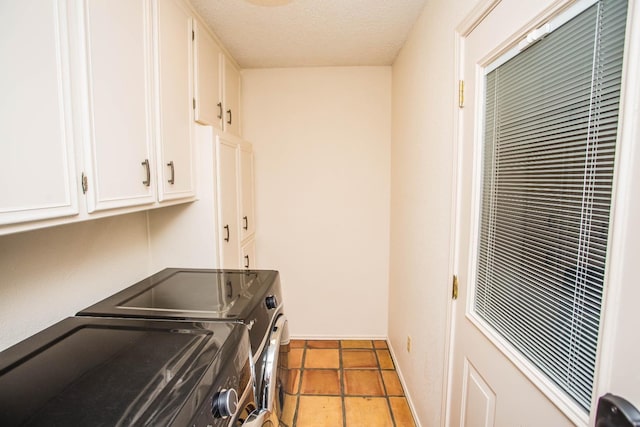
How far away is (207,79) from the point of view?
1879mm

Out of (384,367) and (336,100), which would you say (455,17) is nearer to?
(336,100)

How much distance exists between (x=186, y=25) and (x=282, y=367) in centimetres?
180

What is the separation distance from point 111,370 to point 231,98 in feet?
6.60

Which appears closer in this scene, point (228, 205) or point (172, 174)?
point (172, 174)

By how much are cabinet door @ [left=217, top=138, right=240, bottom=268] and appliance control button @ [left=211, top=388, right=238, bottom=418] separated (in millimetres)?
1103

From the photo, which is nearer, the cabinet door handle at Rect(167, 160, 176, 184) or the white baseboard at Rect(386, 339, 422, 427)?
the cabinet door handle at Rect(167, 160, 176, 184)

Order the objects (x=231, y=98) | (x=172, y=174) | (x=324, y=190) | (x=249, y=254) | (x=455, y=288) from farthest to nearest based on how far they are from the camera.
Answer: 1. (x=324, y=190)
2. (x=249, y=254)
3. (x=231, y=98)
4. (x=172, y=174)
5. (x=455, y=288)

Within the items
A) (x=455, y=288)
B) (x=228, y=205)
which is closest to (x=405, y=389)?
(x=455, y=288)

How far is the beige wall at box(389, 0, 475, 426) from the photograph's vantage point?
55.9 inches

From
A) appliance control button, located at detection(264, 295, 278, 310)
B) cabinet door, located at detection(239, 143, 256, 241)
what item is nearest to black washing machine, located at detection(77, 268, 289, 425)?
appliance control button, located at detection(264, 295, 278, 310)

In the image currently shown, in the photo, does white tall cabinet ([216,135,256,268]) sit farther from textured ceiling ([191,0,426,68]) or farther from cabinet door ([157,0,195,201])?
textured ceiling ([191,0,426,68])

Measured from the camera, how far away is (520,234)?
3.04 feet

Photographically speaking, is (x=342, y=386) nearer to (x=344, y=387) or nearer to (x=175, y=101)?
(x=344, y=387)

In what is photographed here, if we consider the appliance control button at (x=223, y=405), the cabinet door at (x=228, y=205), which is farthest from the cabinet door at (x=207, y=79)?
the appliance control button at (x=223, y=405)
